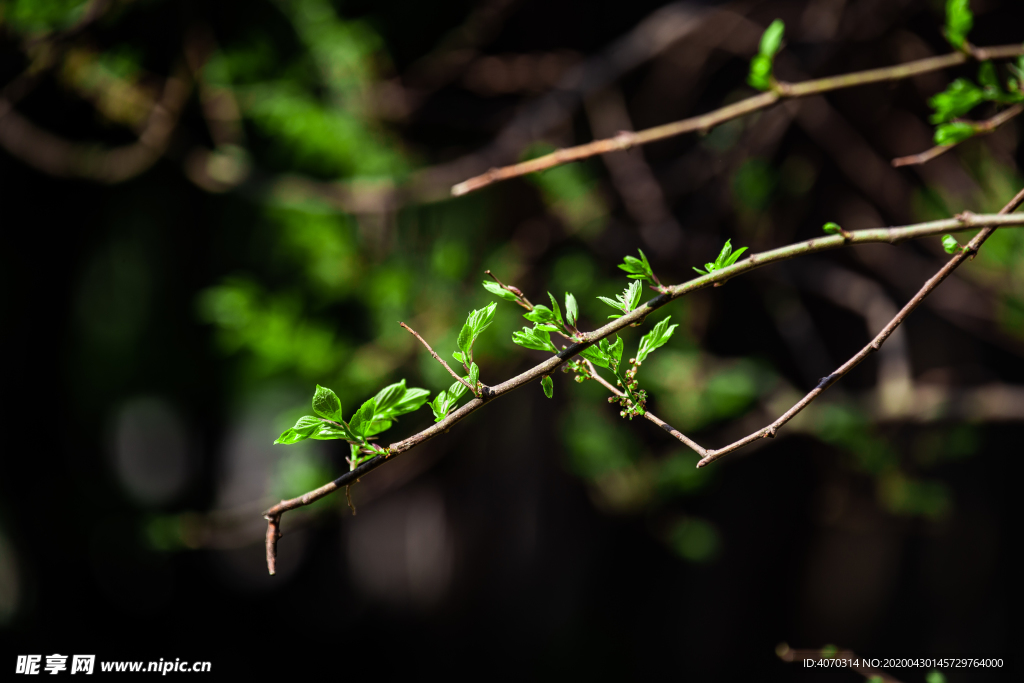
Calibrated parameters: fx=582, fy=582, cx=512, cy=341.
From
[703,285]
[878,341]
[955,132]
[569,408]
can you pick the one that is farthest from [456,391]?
[569,408]

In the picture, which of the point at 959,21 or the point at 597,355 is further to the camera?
the point at 959,21

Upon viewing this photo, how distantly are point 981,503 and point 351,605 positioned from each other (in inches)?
99.8

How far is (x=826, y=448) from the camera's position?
2057mm

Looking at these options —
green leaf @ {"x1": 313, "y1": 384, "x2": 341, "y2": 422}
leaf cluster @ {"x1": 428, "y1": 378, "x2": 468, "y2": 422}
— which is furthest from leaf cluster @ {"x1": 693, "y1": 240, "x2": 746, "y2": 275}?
green leaf @ {"x1": 313, "y1": 384, "x2": 341, "y2": 422}

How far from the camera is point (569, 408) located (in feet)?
6.86

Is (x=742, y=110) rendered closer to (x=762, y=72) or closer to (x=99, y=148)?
(x=762, y=72)

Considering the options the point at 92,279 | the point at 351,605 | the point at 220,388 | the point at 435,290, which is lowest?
the point at 351,605

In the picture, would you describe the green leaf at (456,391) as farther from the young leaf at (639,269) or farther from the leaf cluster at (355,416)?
the young leaf at (639,269)

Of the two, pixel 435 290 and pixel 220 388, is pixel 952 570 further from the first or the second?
pixel 220 388

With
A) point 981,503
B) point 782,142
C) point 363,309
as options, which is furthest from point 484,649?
point 782,142

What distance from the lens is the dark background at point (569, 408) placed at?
1.77m

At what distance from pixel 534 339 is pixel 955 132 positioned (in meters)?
0.52

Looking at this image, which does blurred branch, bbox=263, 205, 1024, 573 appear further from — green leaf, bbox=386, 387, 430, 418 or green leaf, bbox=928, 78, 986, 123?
green leaf, bbox=928, 78, 986, 123

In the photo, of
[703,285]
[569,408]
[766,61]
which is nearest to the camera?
[703,285]
